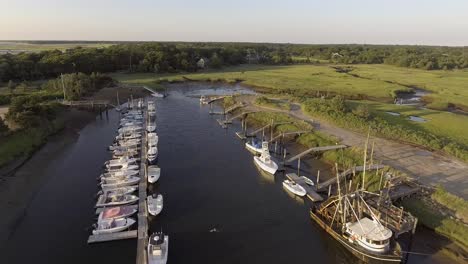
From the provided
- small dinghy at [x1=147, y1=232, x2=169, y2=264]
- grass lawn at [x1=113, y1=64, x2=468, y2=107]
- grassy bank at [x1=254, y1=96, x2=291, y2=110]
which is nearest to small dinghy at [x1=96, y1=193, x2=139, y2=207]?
small dinghy at [x1=147, y1=232, x2=169, y2=264]

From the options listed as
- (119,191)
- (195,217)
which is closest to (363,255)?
(195,217)

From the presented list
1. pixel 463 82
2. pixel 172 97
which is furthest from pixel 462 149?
pixel 463 82

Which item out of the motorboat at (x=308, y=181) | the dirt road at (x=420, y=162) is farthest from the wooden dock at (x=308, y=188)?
the dirt road at (x=420, y=162)

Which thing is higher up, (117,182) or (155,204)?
(117,182)

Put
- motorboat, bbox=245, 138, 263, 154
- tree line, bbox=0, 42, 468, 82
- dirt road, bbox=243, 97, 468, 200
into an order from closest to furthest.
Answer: dirt road, bbox=243, 97, 468, 200 < motorboat, bbox=245, 138, 263, 154 < tree line, bbox=0, 42, 468, 82

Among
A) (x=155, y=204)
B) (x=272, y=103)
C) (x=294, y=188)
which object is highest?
(x=272, y=103)

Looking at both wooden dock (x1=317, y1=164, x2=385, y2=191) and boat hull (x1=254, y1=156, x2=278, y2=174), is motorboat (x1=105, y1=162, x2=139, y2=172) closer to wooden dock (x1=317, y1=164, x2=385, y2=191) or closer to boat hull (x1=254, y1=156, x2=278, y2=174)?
boat hull (x1=254, y1=156, x2=278, y2=174)

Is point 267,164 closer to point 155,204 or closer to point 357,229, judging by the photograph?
point 155,204
